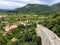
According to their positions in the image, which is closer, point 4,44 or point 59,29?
point 59,29

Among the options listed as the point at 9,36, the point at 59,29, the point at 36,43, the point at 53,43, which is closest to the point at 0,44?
the point at 9,36

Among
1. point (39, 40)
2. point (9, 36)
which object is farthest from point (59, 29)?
point (9, 36)

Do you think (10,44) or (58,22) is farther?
(10,44)

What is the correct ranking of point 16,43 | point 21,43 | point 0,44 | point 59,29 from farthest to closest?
point 0,44 < point 16,43 < point 21,43 < point 59,29

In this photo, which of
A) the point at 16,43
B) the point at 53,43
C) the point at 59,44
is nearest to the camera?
the point at 59,44

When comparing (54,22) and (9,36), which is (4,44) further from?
(54,22)

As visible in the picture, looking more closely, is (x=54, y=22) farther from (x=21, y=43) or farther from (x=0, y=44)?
(x=0, y=44)

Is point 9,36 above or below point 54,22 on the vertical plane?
below

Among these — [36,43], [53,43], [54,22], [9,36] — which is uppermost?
[53,43]

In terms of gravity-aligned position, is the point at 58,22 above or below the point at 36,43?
above
